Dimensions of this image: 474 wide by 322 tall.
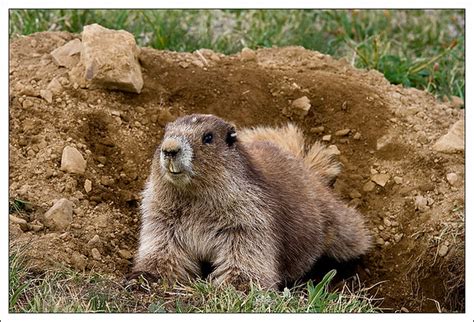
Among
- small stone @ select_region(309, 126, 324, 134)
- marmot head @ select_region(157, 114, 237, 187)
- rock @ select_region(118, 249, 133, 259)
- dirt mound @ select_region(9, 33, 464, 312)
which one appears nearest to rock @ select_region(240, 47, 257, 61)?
dirt mound @ select_region(9, 33, 464, 312)

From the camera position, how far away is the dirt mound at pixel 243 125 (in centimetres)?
684

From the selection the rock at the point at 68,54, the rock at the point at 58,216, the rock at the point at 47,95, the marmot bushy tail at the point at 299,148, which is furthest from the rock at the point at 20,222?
the marmot bushy tail at the point at 299,148

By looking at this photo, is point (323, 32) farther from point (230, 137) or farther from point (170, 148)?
point (170, 148)

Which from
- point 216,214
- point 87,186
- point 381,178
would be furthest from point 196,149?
point 381,178

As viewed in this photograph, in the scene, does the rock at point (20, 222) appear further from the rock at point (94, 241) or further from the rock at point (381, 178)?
the rock at point (381, 178)

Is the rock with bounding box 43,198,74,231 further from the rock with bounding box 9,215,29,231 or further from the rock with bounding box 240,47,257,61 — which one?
the rock with bounding box 240,47,257,61

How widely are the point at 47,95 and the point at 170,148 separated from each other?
189 centimetres

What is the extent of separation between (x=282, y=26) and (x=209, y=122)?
326 cm

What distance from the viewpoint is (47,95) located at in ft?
24.6

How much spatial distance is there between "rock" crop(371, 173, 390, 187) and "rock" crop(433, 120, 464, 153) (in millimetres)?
432

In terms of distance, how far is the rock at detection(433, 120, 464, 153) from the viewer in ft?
25.3

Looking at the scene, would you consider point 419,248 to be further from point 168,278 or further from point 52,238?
point 52,238

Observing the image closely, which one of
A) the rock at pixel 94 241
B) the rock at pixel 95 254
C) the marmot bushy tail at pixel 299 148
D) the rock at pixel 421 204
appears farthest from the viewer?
the marmot bushy tail at pixel 299 148

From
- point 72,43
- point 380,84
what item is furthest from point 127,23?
point 380,84
